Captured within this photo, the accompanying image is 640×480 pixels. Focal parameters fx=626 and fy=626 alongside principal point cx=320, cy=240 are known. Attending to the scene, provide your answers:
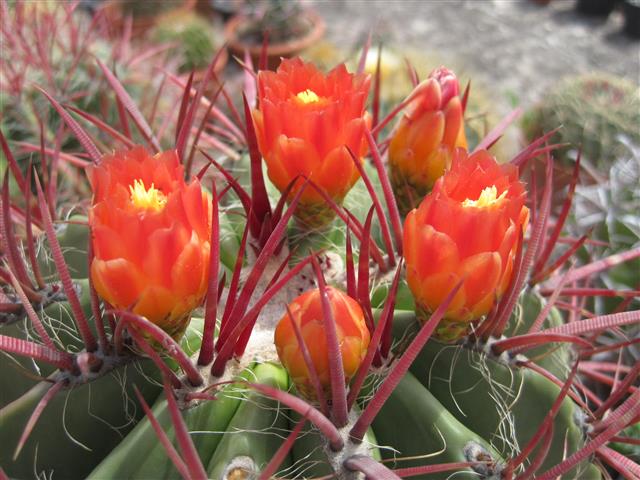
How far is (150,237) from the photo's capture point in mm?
479

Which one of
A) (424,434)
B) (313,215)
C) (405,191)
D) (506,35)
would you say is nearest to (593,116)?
(405,191)

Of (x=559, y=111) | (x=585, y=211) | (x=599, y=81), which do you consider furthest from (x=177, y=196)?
(x=599, y=81)

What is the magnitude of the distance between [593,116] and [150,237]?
5.66 ft

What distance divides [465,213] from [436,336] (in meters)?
0.15

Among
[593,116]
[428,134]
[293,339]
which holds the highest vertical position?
[428,134]

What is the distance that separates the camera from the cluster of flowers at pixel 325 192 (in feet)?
1.61

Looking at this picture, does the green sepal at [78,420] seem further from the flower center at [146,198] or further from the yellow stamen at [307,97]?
the yellow stamen at [307,97]

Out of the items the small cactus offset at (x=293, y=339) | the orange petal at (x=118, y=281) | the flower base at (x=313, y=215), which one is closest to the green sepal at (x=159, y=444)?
the small cactus offset at (x=293, y=339)

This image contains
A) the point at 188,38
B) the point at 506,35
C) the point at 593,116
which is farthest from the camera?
the point at 506,35

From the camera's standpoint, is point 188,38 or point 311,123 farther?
point 188,38

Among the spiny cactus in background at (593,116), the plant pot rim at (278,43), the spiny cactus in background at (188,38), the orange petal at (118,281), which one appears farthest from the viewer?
the plant pot rim at (278,43)

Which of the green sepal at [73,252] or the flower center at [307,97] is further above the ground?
the flower center at [307,97]

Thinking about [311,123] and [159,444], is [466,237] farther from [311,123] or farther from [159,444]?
[159,444]

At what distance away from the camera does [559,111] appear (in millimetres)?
1967
